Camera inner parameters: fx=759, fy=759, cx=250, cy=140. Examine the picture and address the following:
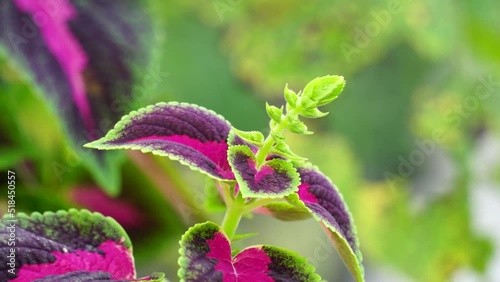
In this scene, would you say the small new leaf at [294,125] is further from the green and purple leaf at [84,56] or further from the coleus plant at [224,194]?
the green and purple leaf at [84,56]

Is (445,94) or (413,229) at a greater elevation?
(445,94)

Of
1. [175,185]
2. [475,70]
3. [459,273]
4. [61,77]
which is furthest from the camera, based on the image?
[475,70]

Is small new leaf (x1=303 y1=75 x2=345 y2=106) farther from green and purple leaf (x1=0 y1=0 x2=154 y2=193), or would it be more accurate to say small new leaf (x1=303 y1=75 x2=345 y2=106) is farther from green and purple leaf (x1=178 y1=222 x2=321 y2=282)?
green and purple leaf (x1=0 y1=0 x2=154 y2=193)

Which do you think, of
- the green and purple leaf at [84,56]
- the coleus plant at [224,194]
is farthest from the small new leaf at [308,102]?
the green and purple leaf at [84,56]

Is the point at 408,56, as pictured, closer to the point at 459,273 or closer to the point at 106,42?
the point at 459,273

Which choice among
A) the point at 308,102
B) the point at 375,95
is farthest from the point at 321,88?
the point at 375,95

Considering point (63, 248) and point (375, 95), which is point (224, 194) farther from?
point (375, 95)

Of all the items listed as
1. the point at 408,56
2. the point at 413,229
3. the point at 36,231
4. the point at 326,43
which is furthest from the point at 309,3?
the point at 36,231

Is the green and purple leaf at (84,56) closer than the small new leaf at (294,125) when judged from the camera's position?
No
